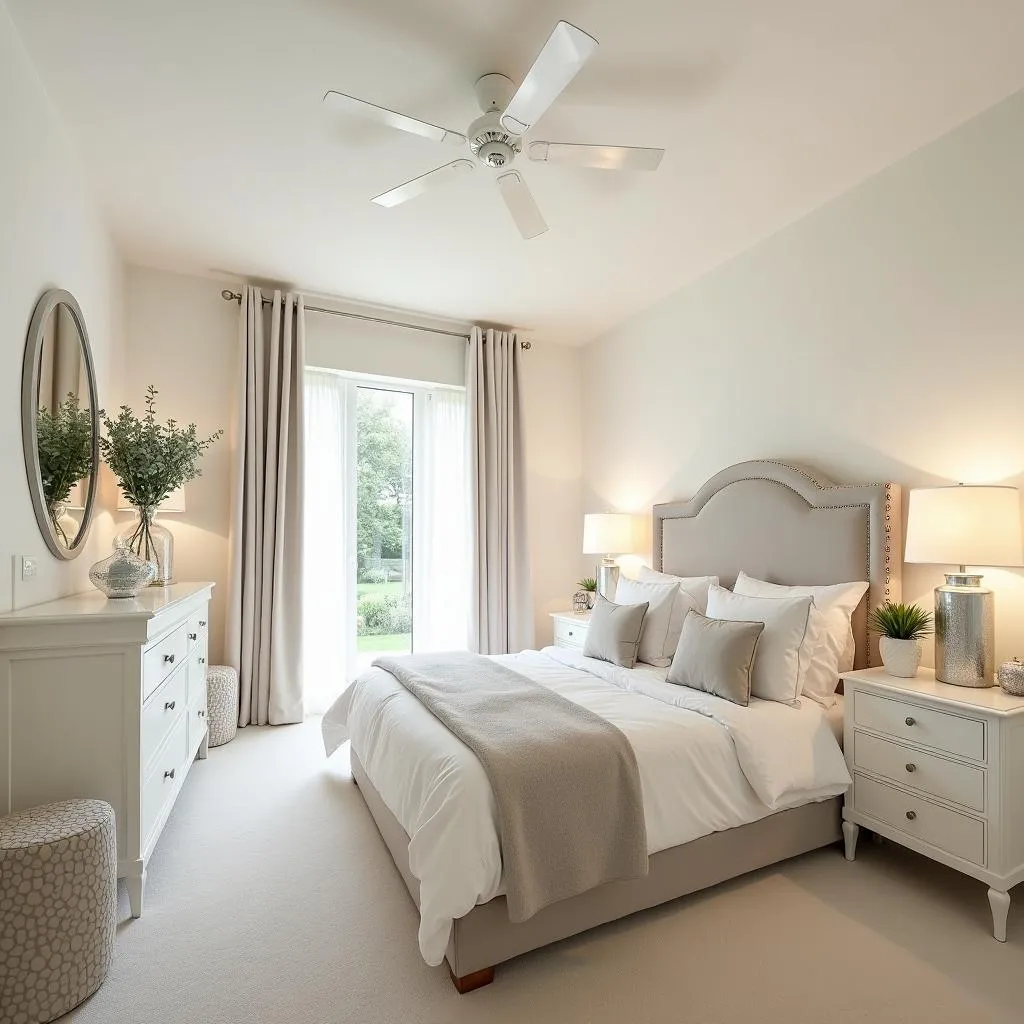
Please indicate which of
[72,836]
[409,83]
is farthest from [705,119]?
[72,836]

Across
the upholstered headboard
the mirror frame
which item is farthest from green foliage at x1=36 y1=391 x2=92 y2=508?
the upholstered headboard

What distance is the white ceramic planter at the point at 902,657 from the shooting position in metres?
2.40

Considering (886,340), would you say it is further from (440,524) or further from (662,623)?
(440,524)

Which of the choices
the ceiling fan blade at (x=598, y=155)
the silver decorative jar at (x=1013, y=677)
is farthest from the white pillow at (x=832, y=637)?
the ceiling fan blade at (x=598, y=155)

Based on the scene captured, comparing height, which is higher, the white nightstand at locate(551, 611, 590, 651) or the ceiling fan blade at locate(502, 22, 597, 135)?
the ceiling fan blade at locate(502, 22, 597, 135)

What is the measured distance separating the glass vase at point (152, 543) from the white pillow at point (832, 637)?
10.7ft

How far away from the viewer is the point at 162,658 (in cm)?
239

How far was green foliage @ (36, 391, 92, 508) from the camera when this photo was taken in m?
2.43

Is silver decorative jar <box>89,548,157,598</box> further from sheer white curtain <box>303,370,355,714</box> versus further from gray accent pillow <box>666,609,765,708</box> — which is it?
gray accent pillow <box>666,609,765,708</box>

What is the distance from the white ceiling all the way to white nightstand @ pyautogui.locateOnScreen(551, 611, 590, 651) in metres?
2.42

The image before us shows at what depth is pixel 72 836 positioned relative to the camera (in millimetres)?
1677

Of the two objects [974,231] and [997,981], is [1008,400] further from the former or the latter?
[997,981]

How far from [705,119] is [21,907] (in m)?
3.49

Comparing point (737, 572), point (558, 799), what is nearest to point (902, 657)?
point (737, 572)
